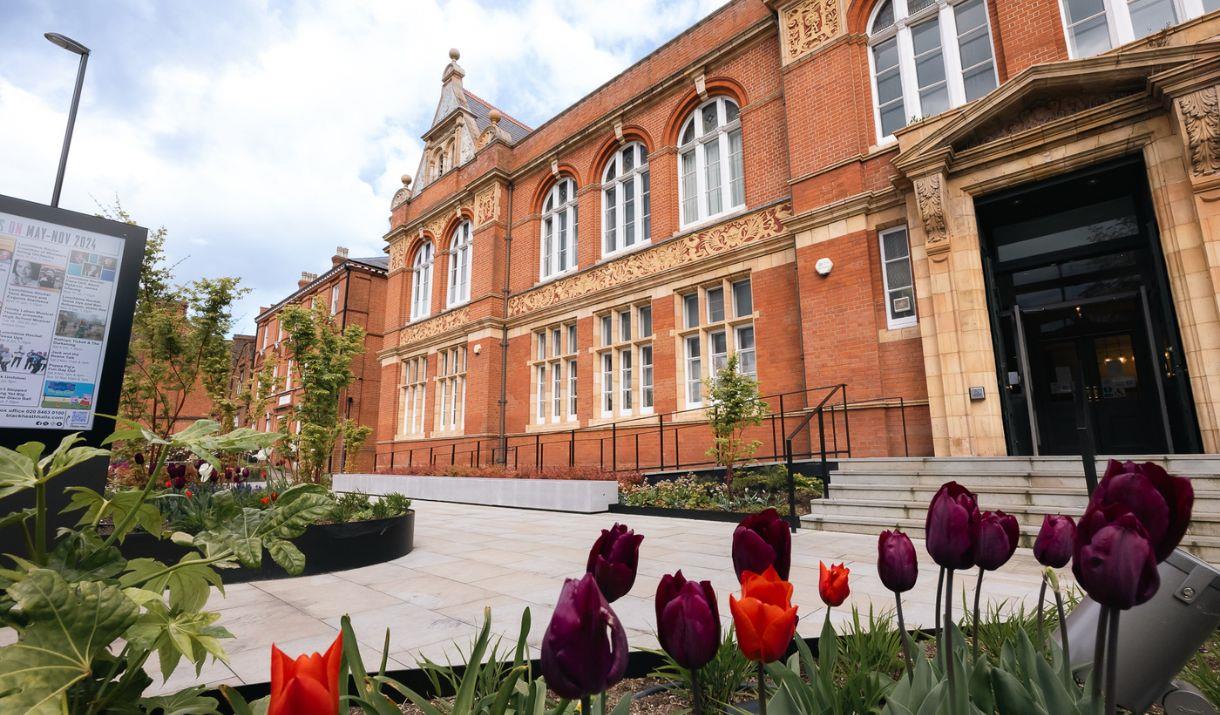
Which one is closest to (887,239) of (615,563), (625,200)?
(625,200)

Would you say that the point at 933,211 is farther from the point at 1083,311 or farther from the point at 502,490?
the point at 502,490

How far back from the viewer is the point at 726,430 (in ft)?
27.8

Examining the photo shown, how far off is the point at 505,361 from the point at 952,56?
12.4 metres

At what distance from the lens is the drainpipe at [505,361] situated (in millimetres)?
15609

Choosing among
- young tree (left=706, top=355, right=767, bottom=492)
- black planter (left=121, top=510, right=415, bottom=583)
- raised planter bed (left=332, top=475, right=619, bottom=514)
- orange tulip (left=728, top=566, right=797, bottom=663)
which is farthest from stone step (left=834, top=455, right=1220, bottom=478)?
orange tulip (left=728, top=566, right=797, bottom=663)

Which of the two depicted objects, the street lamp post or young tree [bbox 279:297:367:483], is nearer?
the street lamp post

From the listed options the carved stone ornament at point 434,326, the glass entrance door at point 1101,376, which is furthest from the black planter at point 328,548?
the carved stone ornament at point 434,326

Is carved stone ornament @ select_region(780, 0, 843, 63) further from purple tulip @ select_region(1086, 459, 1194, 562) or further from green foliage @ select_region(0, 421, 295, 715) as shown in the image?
green foliage @ select_region(0, 421, 295, 715)

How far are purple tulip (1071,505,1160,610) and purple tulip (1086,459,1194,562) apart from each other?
0.07m

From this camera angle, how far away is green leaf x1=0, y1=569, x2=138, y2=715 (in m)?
0.78

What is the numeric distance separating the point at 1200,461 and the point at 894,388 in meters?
3.54

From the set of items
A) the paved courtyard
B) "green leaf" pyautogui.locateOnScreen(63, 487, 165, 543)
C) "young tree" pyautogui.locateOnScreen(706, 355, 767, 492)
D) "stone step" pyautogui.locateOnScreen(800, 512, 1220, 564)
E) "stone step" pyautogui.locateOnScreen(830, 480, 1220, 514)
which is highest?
"young tree" pyautogui.locateOnScreen(706, 355, 767, 492)

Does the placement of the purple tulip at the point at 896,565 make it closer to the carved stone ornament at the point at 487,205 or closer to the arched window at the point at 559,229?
the arched window at the point at 559,229

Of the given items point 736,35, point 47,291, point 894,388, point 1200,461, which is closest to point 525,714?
point 47,291
